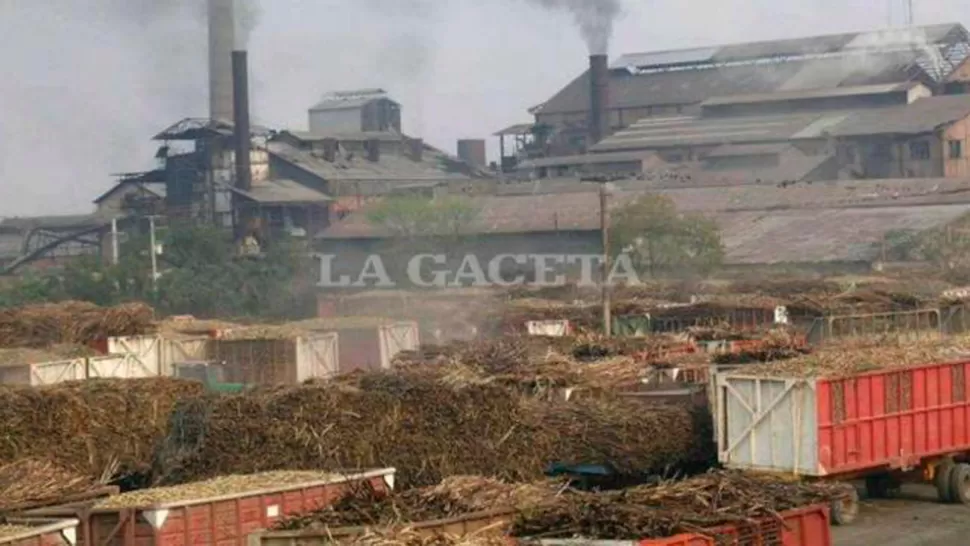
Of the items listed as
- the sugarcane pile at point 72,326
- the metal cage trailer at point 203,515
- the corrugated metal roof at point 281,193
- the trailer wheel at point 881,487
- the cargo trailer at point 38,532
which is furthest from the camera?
the corrugated metal roof at point 281,193

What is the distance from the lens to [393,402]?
2103 cm

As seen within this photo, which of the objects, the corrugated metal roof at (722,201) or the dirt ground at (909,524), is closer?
the dirt ground at (909,524)

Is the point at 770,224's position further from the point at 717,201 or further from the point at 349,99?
the point at 349,99

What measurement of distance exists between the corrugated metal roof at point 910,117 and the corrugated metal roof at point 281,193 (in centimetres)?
2618

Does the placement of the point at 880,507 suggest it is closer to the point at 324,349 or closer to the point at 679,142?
the point at 324,349

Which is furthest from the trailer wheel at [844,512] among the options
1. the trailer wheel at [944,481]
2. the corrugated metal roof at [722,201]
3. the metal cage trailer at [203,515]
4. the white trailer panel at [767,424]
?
the corrugated metal roof at [722,201]

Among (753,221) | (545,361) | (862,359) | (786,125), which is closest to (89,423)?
(545,361)

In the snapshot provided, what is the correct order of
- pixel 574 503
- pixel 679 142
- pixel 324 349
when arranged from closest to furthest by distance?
pixel 574 503, pixel 324 349, pixel 679 142

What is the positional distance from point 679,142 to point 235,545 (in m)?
74.3

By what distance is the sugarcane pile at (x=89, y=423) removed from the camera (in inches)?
832

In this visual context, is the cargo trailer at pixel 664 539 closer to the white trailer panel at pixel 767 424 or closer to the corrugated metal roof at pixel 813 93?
the white trailer panel at pixel 767 424

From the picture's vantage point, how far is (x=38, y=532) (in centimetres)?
1491

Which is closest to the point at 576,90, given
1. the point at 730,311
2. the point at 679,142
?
the point at 679,142

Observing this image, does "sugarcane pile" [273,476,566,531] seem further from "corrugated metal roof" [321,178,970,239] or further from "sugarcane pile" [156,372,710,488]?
"corrugated metal roof" [321,178,970,239]
